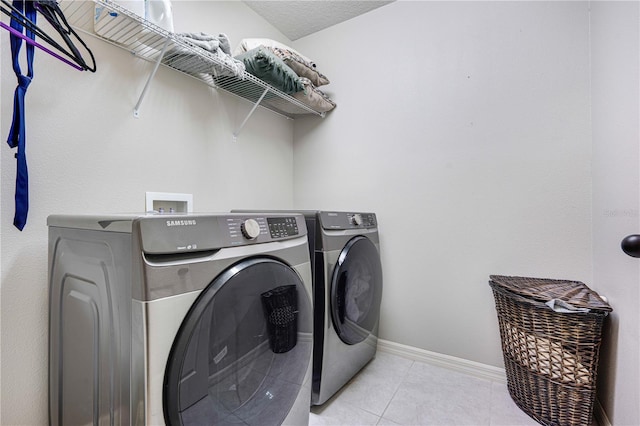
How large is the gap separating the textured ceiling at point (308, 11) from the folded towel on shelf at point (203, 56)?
744mm

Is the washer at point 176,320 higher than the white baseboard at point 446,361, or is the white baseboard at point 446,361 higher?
the washer at point 176,320

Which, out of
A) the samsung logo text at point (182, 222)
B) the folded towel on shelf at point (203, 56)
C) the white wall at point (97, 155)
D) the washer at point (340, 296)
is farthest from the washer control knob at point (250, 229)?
the folded towel on shelf at point (203, 56)

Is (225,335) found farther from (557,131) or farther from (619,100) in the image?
(557,131)

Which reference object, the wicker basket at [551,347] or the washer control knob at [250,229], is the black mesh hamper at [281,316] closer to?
the washer control knob at [250,229]

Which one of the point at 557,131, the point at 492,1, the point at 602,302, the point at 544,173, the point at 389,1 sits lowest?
the point at 602,302

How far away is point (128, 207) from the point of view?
1257 mm

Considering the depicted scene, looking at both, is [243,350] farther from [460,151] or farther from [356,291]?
[460,151]

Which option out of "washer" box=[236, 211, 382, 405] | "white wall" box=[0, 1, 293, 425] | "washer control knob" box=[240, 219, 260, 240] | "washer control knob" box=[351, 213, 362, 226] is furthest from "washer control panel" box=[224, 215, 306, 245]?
"white wall" box=[0, 1, 293, 425]

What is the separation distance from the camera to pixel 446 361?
5.63 ft

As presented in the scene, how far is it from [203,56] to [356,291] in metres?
1.32

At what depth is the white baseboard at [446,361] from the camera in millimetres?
1585

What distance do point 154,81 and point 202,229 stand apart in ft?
3.41

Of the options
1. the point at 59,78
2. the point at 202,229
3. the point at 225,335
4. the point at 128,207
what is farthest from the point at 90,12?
the point at 225,335

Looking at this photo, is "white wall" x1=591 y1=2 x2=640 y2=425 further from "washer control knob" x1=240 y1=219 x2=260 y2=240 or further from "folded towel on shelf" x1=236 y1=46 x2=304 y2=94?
"folded towel on shelf" x1=236 y1=46 x2=304 y2=94
